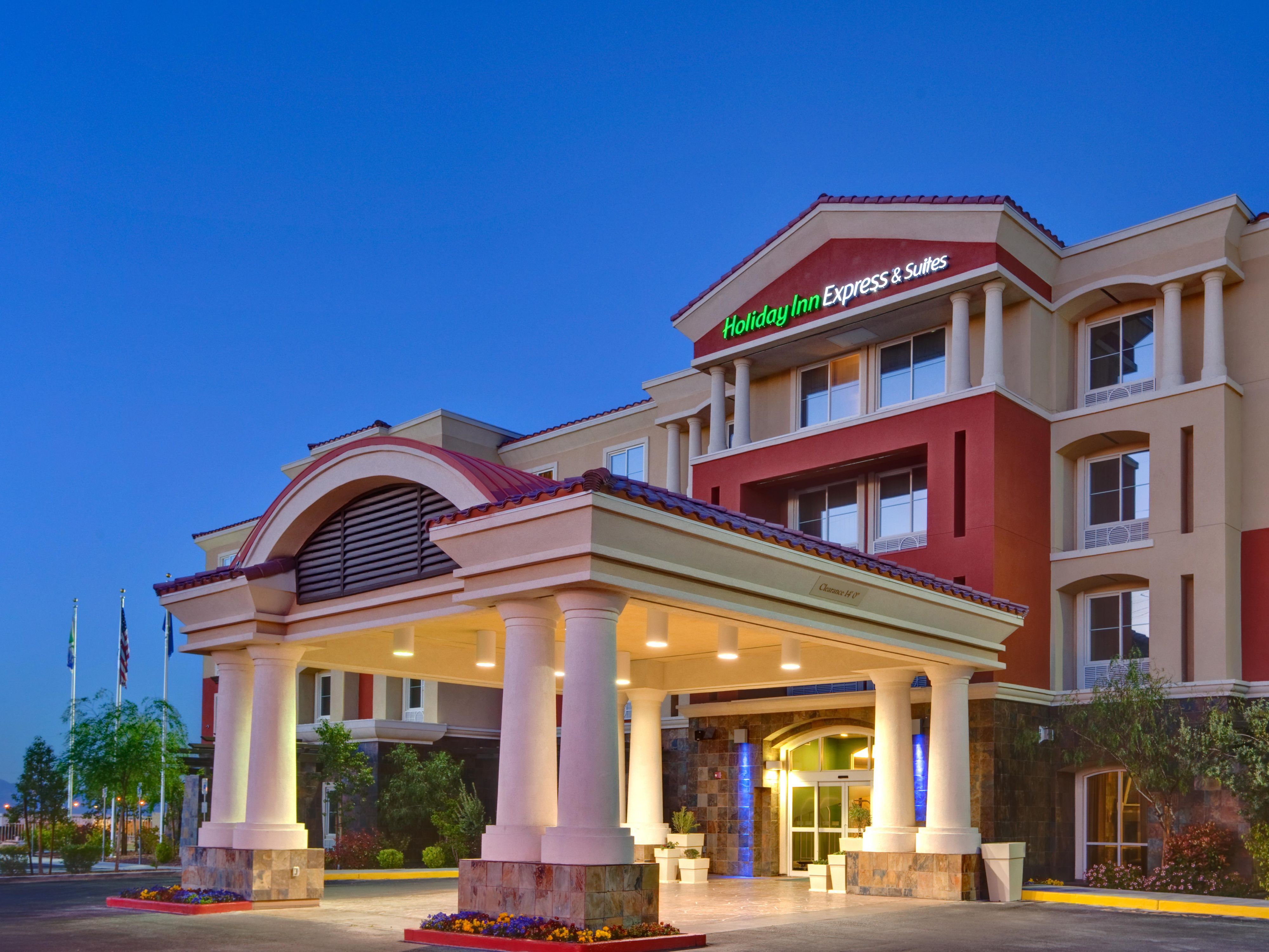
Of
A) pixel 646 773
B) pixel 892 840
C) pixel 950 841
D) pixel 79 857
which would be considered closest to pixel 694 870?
pixel 646 773

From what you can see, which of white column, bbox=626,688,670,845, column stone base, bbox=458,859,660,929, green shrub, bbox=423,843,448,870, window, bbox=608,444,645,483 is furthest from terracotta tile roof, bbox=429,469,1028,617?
green shrub, bbox=423,843,448,870

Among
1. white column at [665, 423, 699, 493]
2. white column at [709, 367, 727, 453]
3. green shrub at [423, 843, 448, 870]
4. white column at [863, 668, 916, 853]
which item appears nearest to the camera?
white column at [863, 668, 916, 853]

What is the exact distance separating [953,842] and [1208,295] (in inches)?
504

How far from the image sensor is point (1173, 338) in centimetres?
2820

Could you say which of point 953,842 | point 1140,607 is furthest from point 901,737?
point 1140,607

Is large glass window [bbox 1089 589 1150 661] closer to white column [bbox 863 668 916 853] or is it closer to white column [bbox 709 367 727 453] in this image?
white column [bbox 863 668 916 853]

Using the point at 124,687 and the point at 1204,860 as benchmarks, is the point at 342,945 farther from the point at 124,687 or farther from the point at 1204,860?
the point at 124,687

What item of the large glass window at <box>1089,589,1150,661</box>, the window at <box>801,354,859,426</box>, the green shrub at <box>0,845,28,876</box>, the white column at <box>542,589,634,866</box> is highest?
the window at <box>801,354,859,426</box>

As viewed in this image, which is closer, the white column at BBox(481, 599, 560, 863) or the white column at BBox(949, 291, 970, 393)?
the white column at BBox(481, 599, 560, 863)

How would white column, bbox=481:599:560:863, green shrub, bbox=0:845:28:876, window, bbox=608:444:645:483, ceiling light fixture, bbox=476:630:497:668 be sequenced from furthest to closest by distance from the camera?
window, bbox=608:444:645:483 → green shrub, bbox=0:845:28:876 → ceiling light fixture, bbox=476:630:497:668 → white column, bbox=481:599:560:863

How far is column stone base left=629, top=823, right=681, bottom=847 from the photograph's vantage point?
3028 cm

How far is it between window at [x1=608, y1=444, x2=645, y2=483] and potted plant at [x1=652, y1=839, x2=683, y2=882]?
505 inches

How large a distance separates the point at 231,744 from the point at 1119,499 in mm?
19286

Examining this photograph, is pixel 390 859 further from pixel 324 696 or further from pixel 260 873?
pixel 260 873
